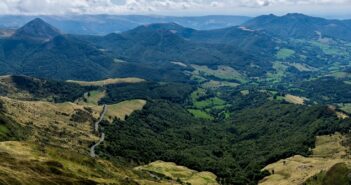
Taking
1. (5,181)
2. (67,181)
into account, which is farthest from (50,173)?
(5,181)

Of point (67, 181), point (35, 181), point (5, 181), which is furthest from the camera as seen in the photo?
point (67, 181)

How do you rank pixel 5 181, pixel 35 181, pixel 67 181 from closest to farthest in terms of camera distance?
pixel 5 181 → pixel 35 181 → pixel 67 181

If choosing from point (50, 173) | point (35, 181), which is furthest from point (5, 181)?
point (50, 173)

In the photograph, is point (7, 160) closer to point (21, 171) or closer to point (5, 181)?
point (21, 171)

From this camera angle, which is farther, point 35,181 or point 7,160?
point 7,160

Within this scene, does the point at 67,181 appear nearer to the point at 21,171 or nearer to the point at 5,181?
the point at 21,171

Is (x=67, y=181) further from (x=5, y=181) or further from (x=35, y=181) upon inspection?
(x=5, y=181)

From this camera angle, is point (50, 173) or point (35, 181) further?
point (50, 173)

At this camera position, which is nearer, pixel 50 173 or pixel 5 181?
pixel 5 181
